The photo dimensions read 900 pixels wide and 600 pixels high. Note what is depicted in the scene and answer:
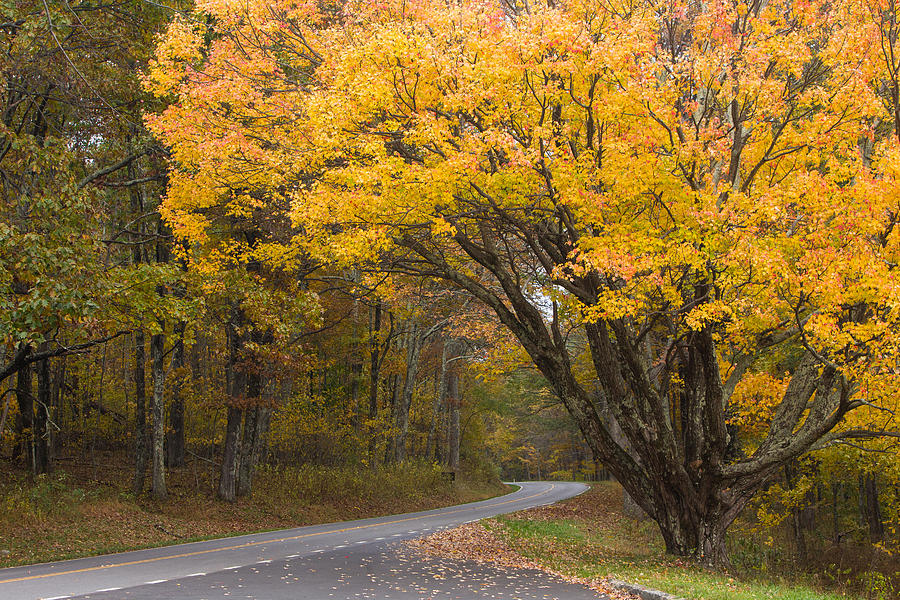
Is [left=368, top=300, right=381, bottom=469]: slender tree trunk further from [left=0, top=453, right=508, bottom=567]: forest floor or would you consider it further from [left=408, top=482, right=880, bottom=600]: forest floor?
[left=408, top=482, right=880, bottom=600]: forest floor

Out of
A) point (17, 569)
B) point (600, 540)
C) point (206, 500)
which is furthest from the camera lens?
point (206, 500)

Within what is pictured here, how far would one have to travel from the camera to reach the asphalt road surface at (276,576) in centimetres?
803

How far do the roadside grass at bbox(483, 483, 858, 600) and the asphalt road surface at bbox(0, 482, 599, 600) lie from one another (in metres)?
1.21

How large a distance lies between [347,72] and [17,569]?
885cm

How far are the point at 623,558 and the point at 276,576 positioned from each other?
6.84 meters

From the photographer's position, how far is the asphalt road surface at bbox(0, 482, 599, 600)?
8.03 m

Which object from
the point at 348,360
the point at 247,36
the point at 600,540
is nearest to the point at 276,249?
the point at 247,36

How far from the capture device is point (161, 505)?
56.6 ft

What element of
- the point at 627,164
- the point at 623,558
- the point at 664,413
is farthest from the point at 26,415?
the point at 627,164

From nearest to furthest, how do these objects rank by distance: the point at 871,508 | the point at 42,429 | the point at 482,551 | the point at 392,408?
1. the point at 482,551
2. the point at 42,429
3. the point at 871,508
4. the point at 392,408

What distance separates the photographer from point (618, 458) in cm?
1304

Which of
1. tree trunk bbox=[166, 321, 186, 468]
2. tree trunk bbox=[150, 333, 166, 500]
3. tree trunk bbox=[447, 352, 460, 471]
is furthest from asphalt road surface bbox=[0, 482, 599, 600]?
tree trunk bbox=[447, 352, 460, 471]

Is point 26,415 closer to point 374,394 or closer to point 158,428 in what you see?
point 158,428

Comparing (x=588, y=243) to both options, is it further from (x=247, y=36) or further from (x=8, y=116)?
(x=8, y=116)
